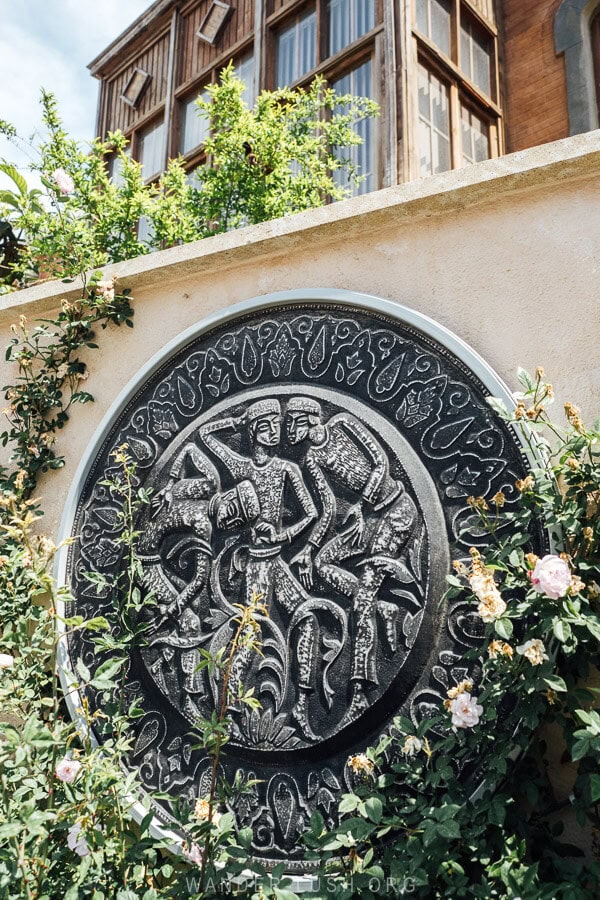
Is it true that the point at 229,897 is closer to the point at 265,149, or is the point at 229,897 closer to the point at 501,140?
the point at 265,149

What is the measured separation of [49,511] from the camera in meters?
3.13

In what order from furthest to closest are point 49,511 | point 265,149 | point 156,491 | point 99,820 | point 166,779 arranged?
1. point 265,149
2. point 49,511
3. point 156,491
4. point 166,779
5. point 99,820

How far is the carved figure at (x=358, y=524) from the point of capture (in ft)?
6.95

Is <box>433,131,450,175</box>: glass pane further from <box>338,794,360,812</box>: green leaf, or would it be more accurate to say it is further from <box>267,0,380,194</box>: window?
<box>338,794,360,812</box>: green leaf

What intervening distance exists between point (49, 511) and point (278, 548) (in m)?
1.25

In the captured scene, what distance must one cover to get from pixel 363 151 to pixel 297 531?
4708mm

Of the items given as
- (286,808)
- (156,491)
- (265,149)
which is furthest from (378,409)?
(265,149)

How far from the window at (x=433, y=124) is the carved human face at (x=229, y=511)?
438 centimetres

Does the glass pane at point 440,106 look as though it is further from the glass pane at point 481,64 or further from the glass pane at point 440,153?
the glass pane at point 481,64

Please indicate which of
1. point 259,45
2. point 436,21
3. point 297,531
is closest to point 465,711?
point 297,531

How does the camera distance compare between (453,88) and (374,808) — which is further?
(453,88)

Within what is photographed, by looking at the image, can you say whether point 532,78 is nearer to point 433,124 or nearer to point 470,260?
point 433,124

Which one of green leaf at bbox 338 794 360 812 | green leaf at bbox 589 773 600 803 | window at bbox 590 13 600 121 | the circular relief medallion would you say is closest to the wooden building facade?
window at bbox 590 13 600 121

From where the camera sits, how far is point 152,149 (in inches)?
344
